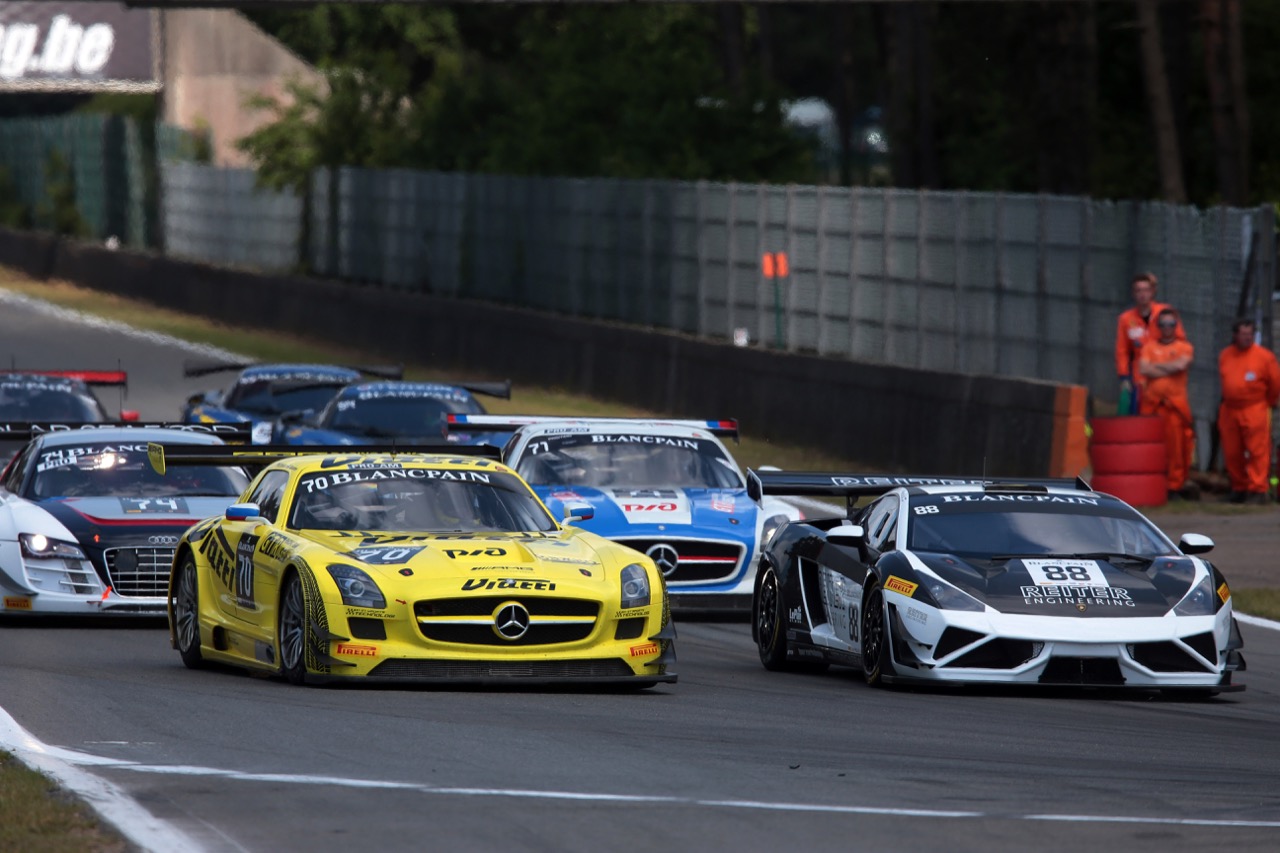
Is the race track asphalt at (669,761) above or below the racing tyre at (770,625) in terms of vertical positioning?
above

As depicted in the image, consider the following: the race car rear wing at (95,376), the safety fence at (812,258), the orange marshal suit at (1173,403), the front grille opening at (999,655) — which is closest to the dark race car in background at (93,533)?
the front grille opening at (999,655)

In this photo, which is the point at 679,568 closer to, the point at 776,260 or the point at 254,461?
the point at 254,461

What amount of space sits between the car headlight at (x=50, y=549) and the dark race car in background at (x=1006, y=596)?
4.49 metres

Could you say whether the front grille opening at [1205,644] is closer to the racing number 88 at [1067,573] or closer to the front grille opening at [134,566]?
A: the racing number 88 at [1067,573]

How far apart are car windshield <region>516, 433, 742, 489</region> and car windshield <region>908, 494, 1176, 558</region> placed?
4.50 metres

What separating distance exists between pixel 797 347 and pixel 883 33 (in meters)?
45.1

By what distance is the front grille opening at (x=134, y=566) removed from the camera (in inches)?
626

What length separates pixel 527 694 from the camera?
12.2 meters

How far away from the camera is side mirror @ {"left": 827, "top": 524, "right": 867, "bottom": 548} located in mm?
13484

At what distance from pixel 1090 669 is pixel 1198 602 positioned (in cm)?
70

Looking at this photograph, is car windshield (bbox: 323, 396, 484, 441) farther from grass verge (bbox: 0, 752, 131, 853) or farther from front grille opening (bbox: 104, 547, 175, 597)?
grass verge (bbox: 0, 752, 131, 853)

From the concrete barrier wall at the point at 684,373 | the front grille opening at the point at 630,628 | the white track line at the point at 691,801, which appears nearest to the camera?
the white track line at the point at 691,801

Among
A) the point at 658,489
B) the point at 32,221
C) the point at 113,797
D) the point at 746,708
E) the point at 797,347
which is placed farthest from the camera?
the point at 32,221

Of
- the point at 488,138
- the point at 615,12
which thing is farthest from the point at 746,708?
the point at 615,12
